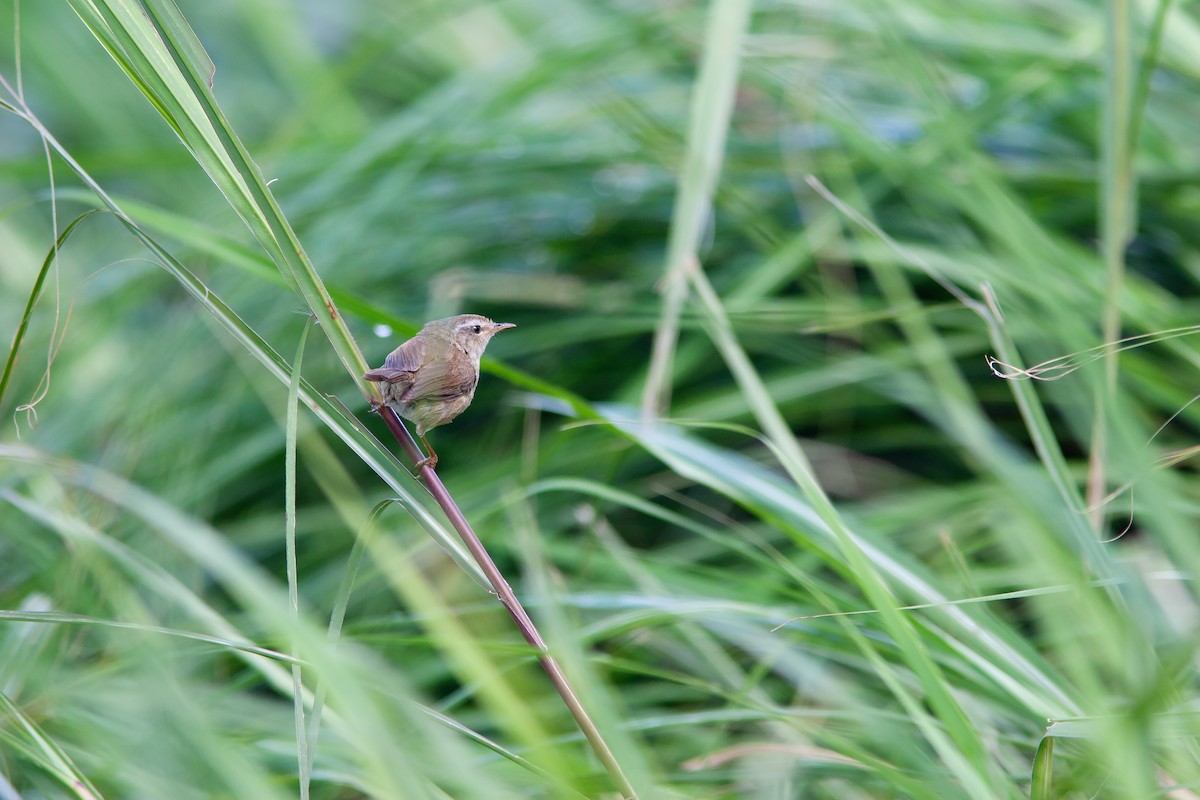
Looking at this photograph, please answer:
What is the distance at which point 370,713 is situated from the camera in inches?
25.6

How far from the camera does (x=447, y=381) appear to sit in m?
1.08

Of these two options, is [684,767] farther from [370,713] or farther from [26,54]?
[26,54]

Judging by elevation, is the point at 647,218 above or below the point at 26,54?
below

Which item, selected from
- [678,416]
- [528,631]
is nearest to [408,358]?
[528,631]

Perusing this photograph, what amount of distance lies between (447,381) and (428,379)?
2 cm

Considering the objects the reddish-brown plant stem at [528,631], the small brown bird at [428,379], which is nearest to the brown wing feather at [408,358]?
the small brown bird at [428,379]

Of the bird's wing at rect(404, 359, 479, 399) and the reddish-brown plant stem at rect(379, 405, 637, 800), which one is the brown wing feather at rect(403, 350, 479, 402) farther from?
the reddish-brown plant stem at rect(379, 405, 637, 800)

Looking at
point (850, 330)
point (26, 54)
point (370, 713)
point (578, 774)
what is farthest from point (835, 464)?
point (26, 54)

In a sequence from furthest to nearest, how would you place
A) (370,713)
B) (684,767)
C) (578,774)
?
1. (684,767)
2. (578,774)
3. (370,713)

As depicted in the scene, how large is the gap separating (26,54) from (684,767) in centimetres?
330

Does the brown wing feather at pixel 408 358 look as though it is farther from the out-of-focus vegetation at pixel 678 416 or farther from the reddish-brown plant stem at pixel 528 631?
the reddish-brown plant stem at pixel 528 631

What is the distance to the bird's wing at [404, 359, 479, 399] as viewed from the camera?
106 cm

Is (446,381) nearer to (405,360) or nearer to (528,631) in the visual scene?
(405,360)

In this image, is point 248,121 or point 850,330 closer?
point 850,330
